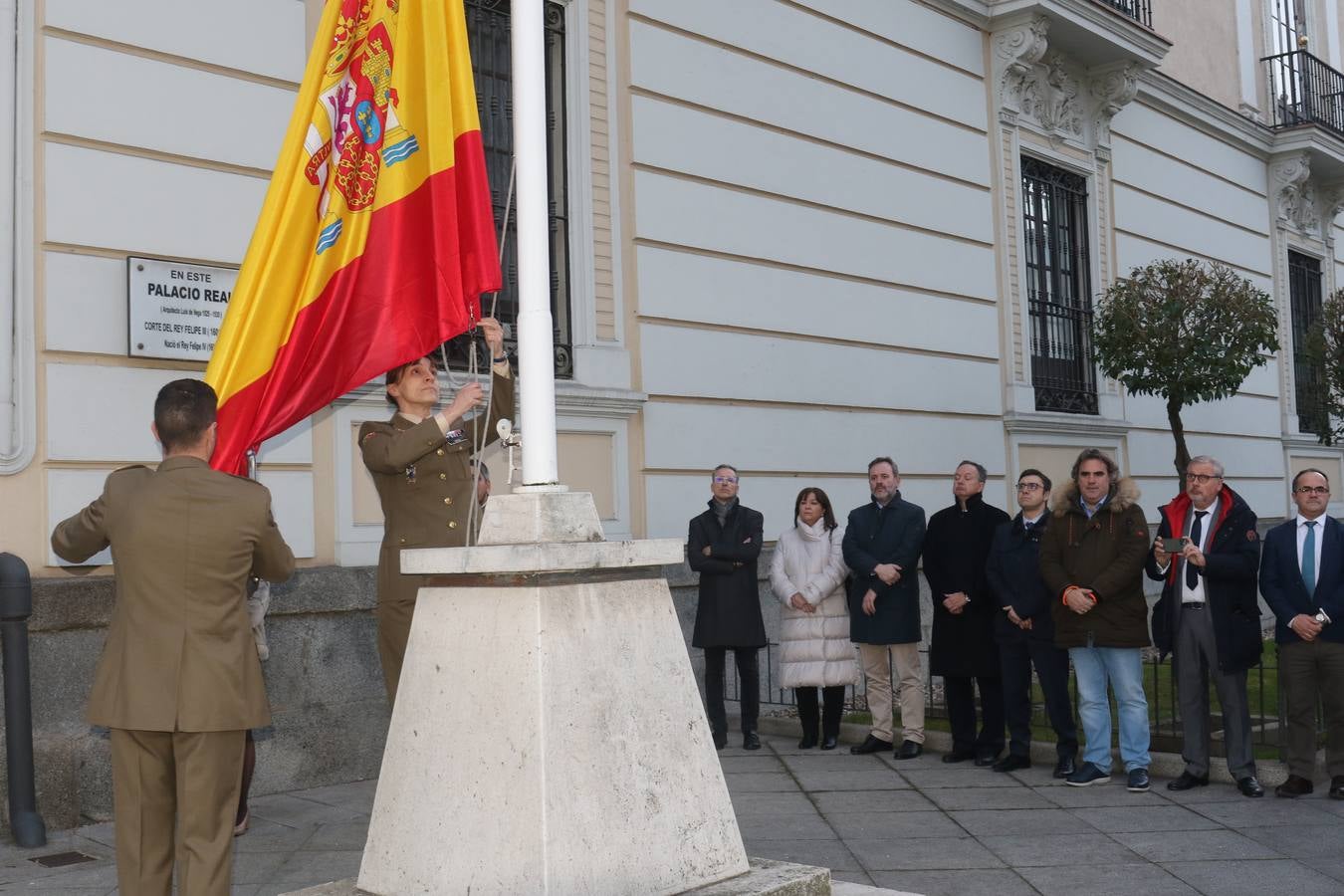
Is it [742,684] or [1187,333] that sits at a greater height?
[1187,333]

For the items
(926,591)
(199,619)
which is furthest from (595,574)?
(926,591)

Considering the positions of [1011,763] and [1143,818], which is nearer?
[1143,818]

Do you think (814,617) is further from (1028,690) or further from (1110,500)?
(1110,500)

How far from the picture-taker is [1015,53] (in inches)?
549

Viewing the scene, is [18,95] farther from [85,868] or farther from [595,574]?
[595,574]

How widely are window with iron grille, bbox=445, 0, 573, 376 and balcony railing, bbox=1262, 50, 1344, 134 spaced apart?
520 inches

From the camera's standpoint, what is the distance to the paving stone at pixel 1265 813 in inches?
266

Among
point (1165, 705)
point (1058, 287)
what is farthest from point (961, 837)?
point (1058, 287)

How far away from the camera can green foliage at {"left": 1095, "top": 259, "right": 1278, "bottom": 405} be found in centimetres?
1205

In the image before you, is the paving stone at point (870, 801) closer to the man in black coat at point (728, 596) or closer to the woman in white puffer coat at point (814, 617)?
the woman in white puffer coat at point (814, 617)

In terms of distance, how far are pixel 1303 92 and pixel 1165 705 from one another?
44.3 feet

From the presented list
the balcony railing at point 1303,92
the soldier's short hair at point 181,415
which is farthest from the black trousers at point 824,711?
the balcony railing at point 1303,92

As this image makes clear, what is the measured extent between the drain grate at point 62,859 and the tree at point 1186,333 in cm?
939

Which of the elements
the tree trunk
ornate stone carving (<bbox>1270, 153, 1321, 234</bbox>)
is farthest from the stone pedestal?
ornate stone carving (<bbox>1270, 153, 1321, 234</bbox>)
